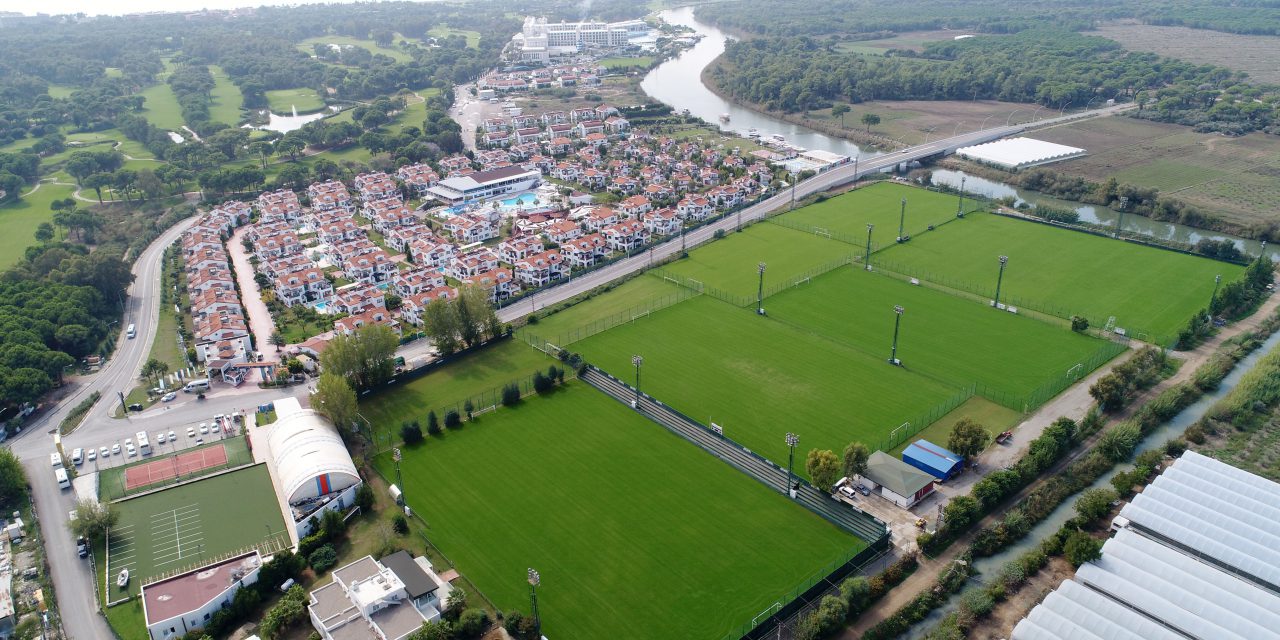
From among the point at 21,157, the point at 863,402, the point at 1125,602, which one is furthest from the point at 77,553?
the point at 21,157

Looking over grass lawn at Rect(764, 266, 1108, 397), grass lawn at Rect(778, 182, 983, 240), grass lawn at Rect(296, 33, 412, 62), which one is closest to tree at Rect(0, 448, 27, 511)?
grass lawn at Rect(764, 266, 1108, 397)

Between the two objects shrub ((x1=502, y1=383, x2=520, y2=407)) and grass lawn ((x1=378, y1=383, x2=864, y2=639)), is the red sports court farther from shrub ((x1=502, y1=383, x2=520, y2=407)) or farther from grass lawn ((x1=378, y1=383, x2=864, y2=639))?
shrub ((x1=502, y1=383, x2=520, y2=407))

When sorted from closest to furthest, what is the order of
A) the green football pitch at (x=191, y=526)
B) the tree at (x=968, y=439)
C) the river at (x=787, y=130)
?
the green football pitch at (x=191, y=526) < the tree at (x=968, y=439) < the river at (x=787, y=130)

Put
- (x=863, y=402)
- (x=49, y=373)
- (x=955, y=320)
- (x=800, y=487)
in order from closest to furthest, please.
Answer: (x=800, y=487) < (x=863, y=402) < (x=49, y=373) < (x=955, y=320)

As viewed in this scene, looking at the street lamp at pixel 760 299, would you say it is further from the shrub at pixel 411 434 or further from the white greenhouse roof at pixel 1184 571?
the white greenhouse roof at pixel 1184 571

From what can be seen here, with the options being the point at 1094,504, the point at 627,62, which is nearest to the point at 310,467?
the point at 1094,504

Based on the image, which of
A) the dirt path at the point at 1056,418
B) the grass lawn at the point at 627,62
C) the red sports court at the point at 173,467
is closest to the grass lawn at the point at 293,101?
the grass lawn at the point at 627,62

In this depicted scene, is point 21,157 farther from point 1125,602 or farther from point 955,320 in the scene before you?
point 1125,602
